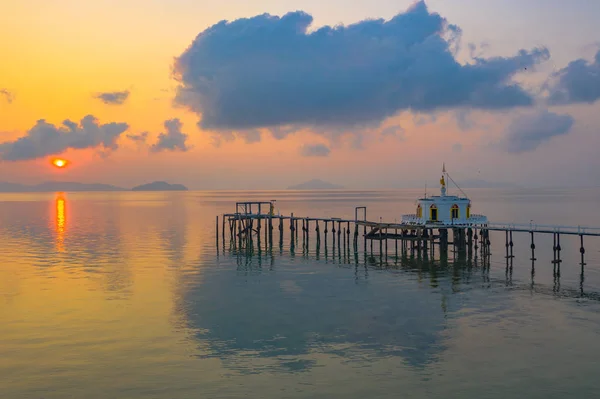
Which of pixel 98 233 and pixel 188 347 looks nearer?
pixel 188 347

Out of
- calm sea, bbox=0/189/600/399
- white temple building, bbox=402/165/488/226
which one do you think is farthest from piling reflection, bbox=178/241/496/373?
white temple building, bbox=402/165/488/226

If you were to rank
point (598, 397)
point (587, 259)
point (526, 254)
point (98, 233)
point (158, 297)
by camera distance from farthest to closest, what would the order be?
point (98, 233) → point (526, 254) → point (587, 259) → point (158, 297) → point (598, 397)

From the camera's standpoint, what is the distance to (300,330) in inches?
1261

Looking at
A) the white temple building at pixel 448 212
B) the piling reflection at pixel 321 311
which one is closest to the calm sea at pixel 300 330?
the piling reflection at pixel 321 311

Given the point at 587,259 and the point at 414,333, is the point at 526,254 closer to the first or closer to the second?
the point at 587,259

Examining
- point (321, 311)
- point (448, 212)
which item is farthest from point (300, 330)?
point (448, 212)

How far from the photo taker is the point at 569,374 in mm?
25141

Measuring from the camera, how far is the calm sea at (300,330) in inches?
957

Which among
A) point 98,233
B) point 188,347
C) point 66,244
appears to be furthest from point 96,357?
point 98,233

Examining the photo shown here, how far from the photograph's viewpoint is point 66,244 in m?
80.6

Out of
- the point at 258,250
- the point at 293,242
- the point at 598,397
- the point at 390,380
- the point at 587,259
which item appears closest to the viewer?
the point at 598,397

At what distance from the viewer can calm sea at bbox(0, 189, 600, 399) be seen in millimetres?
24297

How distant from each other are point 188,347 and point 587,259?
47976 millimetres

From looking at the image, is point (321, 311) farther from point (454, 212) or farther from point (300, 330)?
point (454, 212)
